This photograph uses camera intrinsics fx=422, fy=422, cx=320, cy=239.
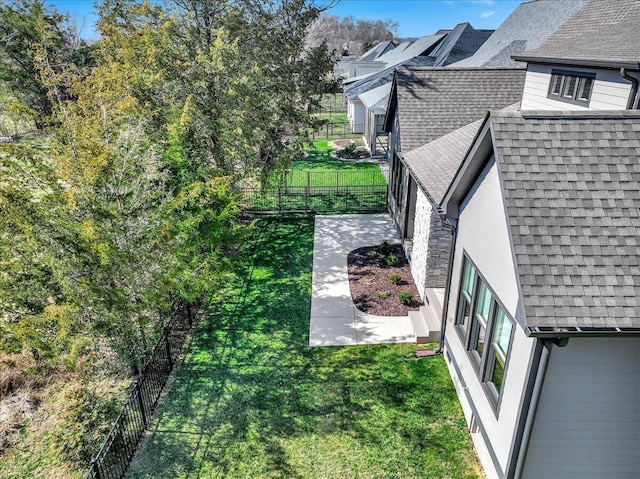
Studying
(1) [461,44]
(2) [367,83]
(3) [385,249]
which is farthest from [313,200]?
(1) [461,44]

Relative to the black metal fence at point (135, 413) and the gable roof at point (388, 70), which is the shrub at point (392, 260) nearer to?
the black metal fence at point (135, 413)

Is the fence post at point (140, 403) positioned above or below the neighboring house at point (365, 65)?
below

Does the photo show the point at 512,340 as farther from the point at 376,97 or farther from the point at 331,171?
the point at 376,97

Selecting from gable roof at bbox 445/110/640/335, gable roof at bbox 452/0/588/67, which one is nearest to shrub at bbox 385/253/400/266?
gable roof at bbox 445/110/640/335

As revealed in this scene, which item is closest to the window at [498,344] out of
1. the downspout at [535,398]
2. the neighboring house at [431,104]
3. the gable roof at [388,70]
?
the downspout at [535,398]

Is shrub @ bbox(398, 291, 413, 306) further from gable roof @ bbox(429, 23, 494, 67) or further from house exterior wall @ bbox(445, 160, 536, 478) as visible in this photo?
gable roof @ bbox(429, 23, 494, 67)
